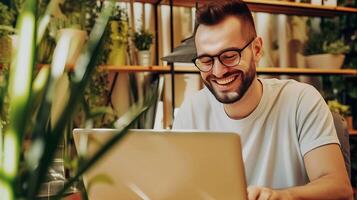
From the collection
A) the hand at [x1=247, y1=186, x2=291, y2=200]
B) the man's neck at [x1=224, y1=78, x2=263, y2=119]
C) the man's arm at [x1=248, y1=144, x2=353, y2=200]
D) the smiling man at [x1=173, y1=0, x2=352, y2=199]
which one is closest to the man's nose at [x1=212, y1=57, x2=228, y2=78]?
the smiling man at [x1=173, y1=0, x2=352, y2=199]

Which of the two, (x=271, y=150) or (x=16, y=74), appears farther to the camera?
(x=271, y=150)

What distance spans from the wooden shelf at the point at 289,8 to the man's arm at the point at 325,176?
4.72ft

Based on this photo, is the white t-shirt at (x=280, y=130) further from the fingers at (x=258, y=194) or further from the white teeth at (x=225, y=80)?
the fingers at (x=258, y=194)

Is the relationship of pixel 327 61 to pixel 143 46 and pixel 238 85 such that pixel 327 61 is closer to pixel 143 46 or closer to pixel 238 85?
pixel 143 46

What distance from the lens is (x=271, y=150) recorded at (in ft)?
4.64

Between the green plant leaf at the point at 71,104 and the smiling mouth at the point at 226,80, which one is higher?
the green plant leaf at the point at 71,104

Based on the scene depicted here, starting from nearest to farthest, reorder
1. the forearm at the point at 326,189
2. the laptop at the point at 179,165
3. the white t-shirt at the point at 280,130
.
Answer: the laptop at the point at 179,165 < the forearm at the point at 326,189 < the white t-shirt at the point at 280,130

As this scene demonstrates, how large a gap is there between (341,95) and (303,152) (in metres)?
1.78

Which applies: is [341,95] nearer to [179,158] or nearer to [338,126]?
[338,126]

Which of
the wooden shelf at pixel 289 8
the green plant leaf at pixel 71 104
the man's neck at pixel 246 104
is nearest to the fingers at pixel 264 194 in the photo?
the man's neck at pixel 246 104

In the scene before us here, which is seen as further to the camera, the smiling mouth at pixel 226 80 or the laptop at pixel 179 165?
the smiling mouth at pixel 226 80

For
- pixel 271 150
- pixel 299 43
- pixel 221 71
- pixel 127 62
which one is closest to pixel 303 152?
pixel 271 150

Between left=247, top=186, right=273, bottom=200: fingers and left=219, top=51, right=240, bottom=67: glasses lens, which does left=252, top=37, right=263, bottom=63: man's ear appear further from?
left=247, top=186, right=273, bottom=200: fingers

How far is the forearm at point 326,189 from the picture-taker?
1119 mm
